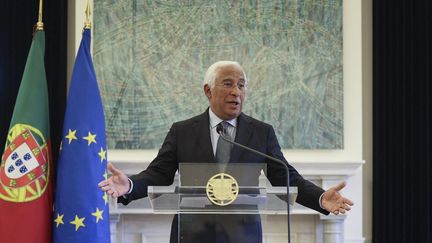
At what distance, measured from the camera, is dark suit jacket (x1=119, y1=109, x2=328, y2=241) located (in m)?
2.80

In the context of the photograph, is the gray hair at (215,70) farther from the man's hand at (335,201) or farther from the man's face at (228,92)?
the man's hand at (335,201)

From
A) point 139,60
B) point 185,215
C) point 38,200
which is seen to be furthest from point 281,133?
point 185,215

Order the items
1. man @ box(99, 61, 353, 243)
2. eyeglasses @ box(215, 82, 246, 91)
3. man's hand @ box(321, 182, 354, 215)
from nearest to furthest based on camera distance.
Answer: man's hand @ box(321, 182, 354, 215)
man @ box(99, 61, 353, 243)
eyeglasses @ box(215, 82, 246, 91)

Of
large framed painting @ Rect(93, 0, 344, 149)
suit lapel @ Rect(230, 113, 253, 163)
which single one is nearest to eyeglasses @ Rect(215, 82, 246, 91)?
suit lapel @ Rect(230, 113, 253, 163)

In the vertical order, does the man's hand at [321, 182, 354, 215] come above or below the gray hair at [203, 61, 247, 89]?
below

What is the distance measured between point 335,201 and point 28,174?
5.20ft

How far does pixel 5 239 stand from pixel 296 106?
2441 millimetres

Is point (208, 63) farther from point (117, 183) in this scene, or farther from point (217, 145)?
point (117, 183)

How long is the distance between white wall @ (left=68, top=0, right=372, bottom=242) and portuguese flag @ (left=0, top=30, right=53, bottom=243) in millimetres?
1426

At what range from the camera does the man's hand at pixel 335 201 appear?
2.51 m

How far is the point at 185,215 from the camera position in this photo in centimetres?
238

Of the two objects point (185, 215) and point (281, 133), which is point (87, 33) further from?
point (281, 133)

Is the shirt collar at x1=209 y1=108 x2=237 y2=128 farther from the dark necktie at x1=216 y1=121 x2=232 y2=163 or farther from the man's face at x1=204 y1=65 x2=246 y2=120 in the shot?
the dark necktie at x1=216 y1=121 x2=232 y2=163

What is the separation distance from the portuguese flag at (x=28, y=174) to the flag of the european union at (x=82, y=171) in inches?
2.8
